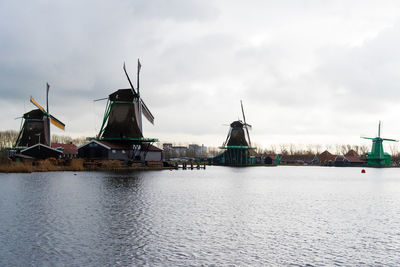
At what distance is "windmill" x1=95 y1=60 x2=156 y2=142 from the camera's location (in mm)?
61094

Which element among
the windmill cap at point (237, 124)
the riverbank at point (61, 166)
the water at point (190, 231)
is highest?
the windmill cap at point (237, 124)

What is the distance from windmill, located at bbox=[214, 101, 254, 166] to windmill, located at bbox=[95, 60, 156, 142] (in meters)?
38.9

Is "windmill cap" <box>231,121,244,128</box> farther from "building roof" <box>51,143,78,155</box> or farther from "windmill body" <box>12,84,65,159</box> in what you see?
"building roof" <box>51,143,78,155</box>

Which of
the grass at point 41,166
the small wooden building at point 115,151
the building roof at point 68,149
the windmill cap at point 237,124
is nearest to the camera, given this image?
the grass at point 41,166

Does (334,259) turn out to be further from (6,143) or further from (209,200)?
(6,143)

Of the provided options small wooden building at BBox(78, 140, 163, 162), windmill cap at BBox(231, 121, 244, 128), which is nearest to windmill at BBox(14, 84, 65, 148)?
small wooden building at BBox(78, 140, 163, 162)

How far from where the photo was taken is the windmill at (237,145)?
321ft

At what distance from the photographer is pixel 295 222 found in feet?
59.4

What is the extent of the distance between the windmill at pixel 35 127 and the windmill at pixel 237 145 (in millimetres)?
43481

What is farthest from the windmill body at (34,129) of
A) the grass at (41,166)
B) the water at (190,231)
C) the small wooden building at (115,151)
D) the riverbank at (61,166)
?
the water at (190,231)

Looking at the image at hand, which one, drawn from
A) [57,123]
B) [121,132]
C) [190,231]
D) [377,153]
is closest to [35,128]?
[57,123]

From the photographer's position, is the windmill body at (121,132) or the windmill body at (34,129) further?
the windmill body at (34,129)

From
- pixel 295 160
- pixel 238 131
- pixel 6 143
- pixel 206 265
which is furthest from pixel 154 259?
pixel 295 160

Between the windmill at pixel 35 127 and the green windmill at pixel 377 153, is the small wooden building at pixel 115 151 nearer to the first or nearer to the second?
the windmill at pixel 35 127
